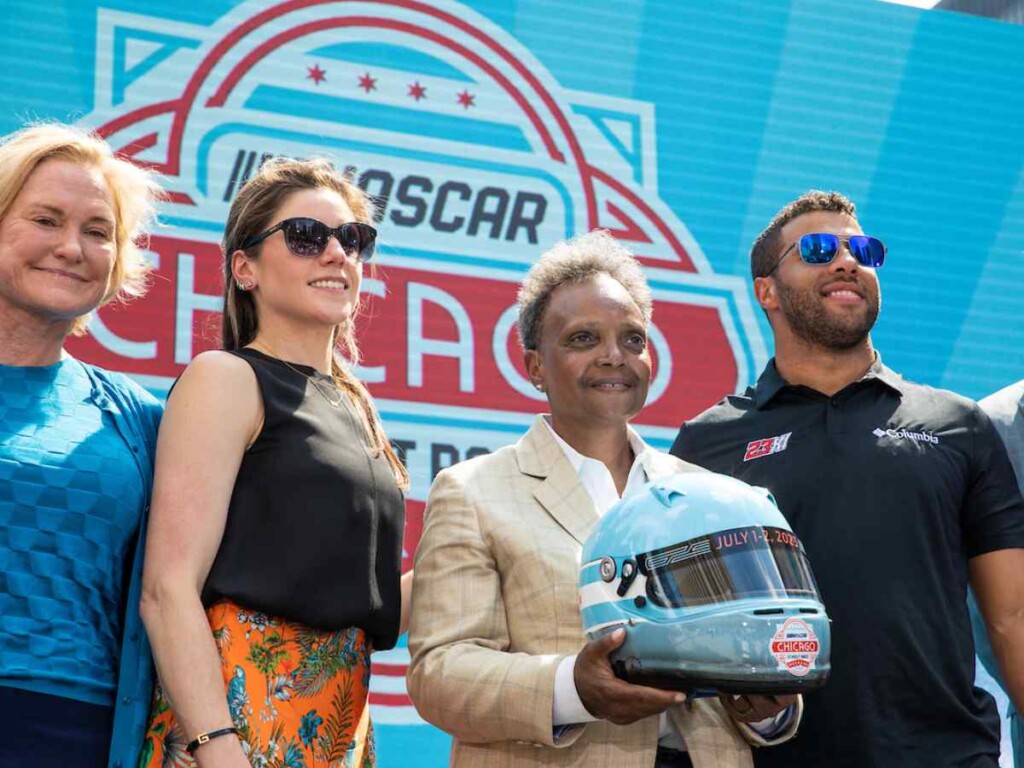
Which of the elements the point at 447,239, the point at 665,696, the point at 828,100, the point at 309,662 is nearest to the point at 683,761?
the point at 665,696

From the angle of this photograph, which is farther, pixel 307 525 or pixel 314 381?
pixel 314 381

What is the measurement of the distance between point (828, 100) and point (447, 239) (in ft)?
6.15

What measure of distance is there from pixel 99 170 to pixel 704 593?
58.0 inches

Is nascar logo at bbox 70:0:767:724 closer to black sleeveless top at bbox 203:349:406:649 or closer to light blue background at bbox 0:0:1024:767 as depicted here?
light blue background at bbox 0:0:1024:767

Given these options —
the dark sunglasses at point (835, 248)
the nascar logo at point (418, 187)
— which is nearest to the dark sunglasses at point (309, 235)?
the dark sunglasses at point (835, 248)

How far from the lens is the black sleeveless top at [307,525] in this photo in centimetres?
238

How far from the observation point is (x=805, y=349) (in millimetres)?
3309

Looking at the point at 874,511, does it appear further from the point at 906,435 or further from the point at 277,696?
the point at 277,696

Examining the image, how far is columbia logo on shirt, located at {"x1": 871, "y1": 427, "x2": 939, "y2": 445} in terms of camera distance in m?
3.01

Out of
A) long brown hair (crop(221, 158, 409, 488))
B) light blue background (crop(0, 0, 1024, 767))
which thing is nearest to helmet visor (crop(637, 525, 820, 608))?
long brown hair (crop(221, 158, 409, 488))

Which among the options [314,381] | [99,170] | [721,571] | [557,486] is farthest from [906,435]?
[99,170]

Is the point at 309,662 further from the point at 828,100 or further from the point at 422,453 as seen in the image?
the point at 828,100

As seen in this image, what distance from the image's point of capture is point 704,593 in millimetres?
2232

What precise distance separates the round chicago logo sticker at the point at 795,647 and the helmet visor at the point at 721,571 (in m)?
0.06
